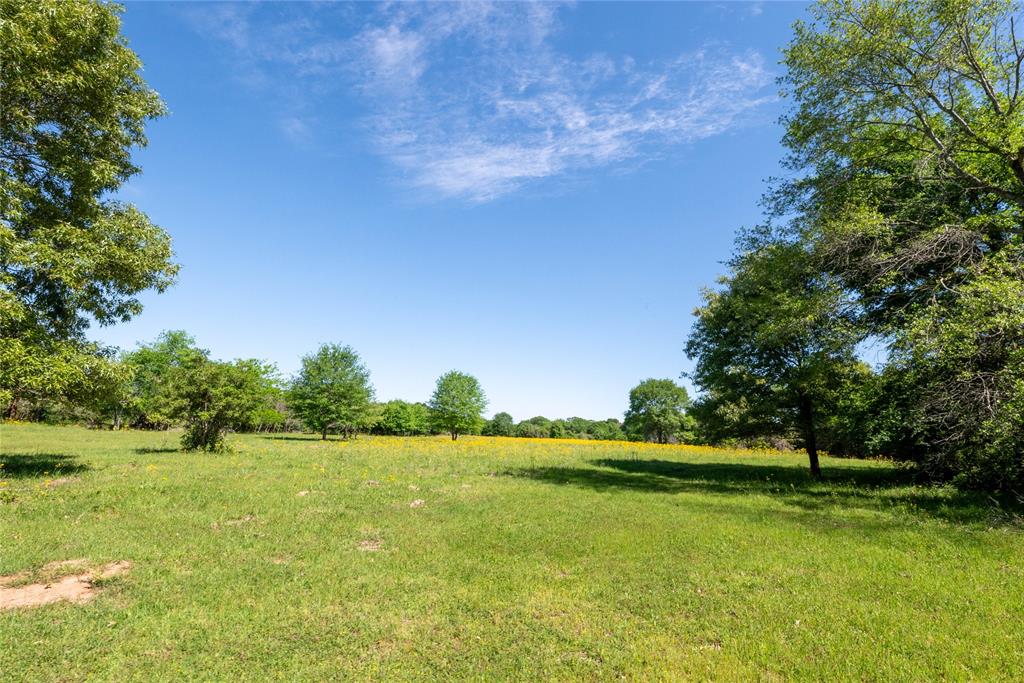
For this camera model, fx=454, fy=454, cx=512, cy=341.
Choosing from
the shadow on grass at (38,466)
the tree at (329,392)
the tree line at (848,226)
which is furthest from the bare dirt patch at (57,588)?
the tree at (329,392)

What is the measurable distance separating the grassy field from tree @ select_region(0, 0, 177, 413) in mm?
4693

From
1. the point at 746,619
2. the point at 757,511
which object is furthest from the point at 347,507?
the point at 757,511

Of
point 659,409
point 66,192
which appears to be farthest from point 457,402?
point 66,192

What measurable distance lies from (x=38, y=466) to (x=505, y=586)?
20.7 metres

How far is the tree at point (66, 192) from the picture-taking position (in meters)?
12.0

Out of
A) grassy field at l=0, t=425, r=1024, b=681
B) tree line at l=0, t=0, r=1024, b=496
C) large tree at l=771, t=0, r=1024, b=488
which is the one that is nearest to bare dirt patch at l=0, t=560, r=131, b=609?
grassy field at l=0, t=425, r=1024, b=681

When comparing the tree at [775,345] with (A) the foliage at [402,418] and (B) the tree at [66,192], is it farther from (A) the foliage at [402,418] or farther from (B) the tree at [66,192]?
(A) the foliage at [402,418]

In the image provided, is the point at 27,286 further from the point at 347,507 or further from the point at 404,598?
the point at 404,598

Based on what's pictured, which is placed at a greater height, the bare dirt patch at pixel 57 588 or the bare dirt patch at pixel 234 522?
the bare dirt patch at pixel 234 522

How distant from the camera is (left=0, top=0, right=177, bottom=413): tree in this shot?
1204cm

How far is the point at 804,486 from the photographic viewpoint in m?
19.0

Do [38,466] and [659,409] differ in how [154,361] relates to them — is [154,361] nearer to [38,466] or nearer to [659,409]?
[38,466]

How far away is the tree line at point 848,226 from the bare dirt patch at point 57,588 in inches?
270

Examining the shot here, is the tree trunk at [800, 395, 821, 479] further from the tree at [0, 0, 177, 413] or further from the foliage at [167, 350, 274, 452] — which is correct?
the foliage at [167, 350, 274, 452]
